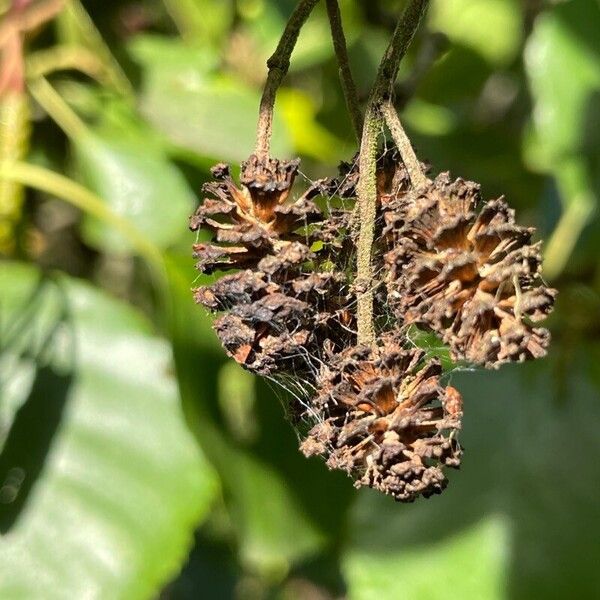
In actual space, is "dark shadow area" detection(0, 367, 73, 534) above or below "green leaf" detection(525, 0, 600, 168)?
below

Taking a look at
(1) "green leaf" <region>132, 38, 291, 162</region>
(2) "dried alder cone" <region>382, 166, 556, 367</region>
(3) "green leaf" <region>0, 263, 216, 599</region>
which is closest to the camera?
(2) "dried alder cone" <region>382, 166, 556, 367</region>

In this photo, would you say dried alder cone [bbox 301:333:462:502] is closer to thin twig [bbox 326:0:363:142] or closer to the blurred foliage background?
thin twig [bbox 326:0:363:142]

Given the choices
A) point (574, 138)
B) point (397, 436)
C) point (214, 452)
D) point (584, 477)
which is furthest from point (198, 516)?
point (574, 138)

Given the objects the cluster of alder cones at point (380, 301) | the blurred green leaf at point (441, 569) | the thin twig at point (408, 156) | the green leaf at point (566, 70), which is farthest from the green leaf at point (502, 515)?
the thin twig at point (408, 156)

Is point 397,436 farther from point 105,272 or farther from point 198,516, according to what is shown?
point 105,272

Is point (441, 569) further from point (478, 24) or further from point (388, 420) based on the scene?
point (478, 24)

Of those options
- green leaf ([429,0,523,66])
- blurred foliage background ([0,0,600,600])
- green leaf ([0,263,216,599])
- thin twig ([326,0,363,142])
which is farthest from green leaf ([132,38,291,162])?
thin twig ([326,0,363,142])
